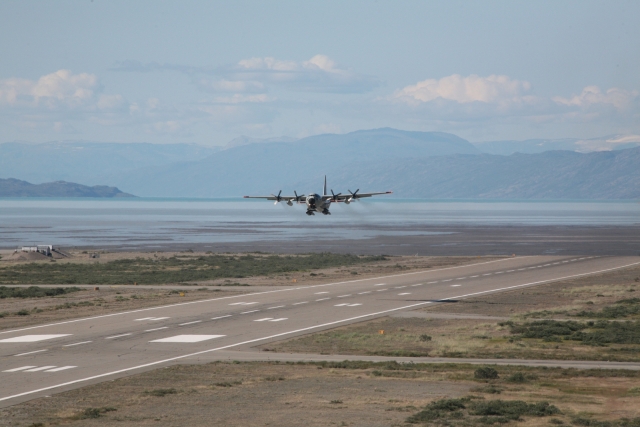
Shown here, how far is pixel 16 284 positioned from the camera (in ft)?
239

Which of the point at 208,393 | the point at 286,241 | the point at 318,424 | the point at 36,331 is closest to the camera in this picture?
the point at 318,424

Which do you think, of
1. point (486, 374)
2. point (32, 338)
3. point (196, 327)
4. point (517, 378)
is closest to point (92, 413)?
point (486, 374)

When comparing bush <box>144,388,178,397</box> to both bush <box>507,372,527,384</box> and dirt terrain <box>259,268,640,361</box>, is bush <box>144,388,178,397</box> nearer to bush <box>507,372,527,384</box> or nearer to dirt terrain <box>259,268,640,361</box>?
dirt terrain <box>259,268,640,361</box>

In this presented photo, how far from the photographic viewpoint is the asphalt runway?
32.3 meters

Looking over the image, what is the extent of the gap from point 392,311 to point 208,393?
24.9 metres

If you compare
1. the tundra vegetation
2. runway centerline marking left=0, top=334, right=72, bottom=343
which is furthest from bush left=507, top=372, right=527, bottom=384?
the tundra vegetation

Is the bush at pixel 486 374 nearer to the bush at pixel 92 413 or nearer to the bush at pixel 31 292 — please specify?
the bush at pixel 92 413

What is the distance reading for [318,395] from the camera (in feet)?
92.8

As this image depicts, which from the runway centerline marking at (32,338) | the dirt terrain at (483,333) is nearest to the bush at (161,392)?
the dirt terrain at (483,333)

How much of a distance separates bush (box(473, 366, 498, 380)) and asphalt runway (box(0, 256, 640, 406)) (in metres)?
9.44

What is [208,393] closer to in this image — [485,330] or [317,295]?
[485,330]

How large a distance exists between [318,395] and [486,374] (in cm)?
680

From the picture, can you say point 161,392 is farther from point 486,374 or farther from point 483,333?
point 483,333

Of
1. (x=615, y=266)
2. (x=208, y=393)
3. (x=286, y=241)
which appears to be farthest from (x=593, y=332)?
(x=286, y=241)
